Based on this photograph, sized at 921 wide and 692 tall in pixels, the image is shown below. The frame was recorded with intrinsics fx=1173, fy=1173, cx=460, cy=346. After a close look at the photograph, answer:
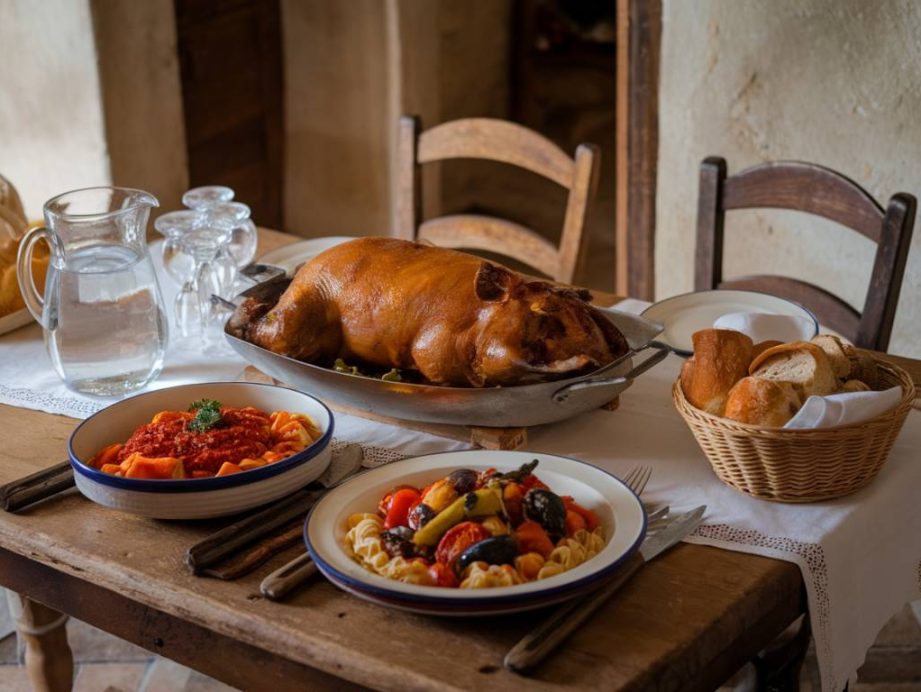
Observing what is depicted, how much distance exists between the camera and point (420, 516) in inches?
40.6

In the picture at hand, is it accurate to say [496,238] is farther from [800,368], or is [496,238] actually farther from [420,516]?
[420,516]

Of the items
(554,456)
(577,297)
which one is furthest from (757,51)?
(554,456)

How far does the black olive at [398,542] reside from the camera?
100cm

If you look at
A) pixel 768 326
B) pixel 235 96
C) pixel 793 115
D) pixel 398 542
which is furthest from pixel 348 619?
pixel 235 96

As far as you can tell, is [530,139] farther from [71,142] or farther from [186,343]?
[71,142]

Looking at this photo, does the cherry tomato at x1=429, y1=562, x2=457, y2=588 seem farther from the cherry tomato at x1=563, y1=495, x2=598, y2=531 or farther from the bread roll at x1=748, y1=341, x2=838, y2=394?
the bread roll at x1=748, y1=341, x2=838, y2=394

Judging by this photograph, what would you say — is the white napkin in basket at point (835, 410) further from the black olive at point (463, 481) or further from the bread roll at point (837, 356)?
the black olive at point (463, 481)

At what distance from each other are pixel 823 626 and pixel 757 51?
1.79 meters

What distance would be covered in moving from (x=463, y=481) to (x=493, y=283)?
0.32 metres

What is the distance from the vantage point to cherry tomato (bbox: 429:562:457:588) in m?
0.98

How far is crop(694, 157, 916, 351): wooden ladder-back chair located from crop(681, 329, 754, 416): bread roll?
574 mm

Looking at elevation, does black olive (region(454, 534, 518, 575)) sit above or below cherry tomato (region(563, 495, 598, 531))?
above

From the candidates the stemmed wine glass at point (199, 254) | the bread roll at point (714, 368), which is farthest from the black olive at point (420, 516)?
the stemmed wine glass at point (199, 254)

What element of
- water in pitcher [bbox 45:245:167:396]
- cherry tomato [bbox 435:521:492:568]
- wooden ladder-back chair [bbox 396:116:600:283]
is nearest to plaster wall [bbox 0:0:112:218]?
wooden ladder-back chair [bbox 396:116:600:283]
